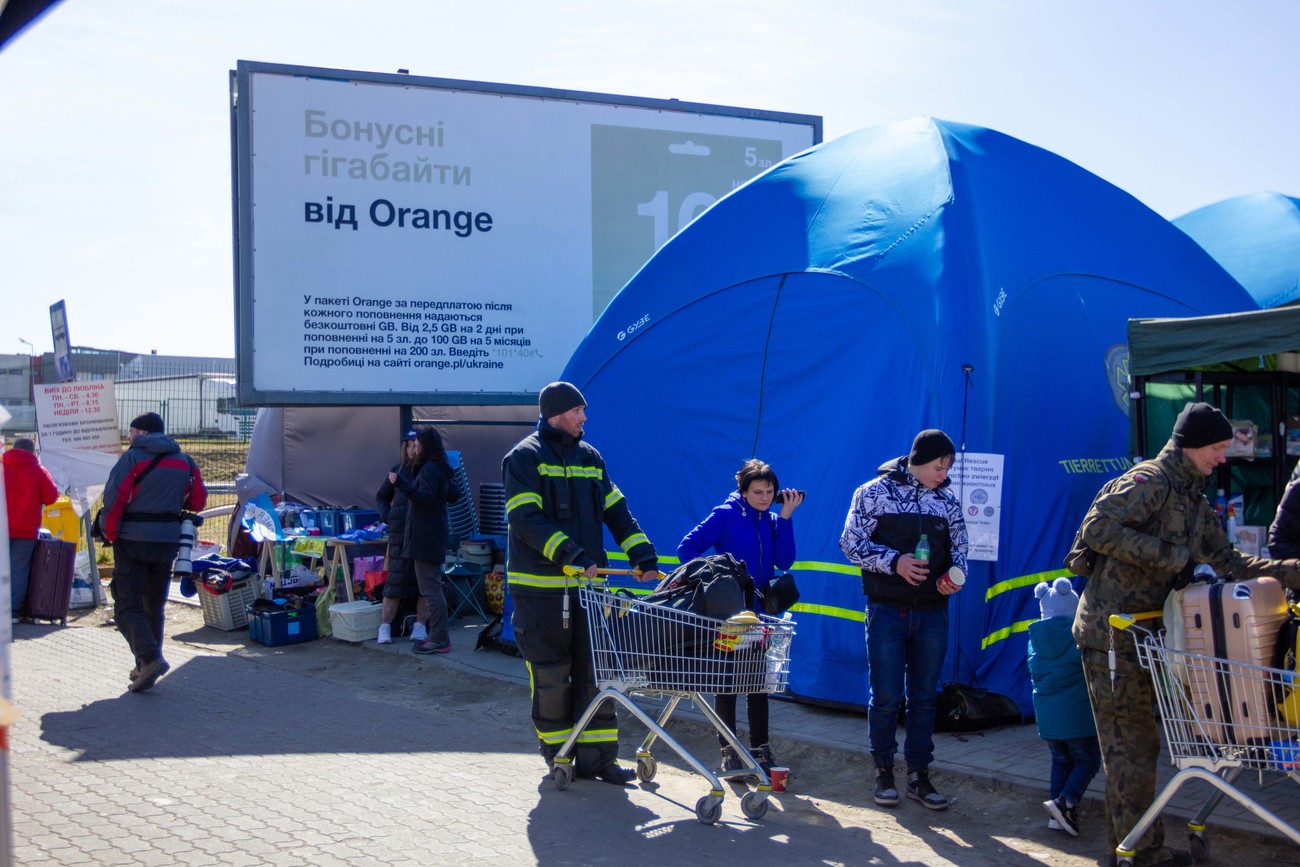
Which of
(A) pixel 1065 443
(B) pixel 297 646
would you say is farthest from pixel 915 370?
(B) pixel 297 646

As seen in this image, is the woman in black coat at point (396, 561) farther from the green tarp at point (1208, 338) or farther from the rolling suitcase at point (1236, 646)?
the rolling suitcase at point (1236, 646)

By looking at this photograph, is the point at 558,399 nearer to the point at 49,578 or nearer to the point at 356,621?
the point at 356,621

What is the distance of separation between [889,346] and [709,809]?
11.5 feet

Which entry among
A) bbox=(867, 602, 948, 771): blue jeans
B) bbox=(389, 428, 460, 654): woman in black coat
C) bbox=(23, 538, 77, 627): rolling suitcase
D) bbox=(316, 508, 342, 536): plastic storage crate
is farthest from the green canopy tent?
bbox=(23, 538, 77, 627): rolling suitcase

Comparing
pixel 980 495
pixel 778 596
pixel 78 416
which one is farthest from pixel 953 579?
pixel 78 416

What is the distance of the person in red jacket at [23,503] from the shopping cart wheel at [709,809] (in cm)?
866

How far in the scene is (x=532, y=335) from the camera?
12914mm

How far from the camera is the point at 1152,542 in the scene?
15.6 feet

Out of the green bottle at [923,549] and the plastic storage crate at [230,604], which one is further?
the plastic storage crate at [230,604]

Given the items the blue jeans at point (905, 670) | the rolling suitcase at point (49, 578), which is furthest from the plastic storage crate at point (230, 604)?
the blue jeans at point (905, 670)

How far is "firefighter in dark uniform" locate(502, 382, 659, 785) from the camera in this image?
251 inches

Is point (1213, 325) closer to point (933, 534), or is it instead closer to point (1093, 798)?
point (933, 534)

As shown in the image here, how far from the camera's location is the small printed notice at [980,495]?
24.6 feet

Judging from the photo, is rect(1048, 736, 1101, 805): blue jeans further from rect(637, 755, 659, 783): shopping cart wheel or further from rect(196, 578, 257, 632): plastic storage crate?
rect(196, 578, 257, 632): plastic storage crate
